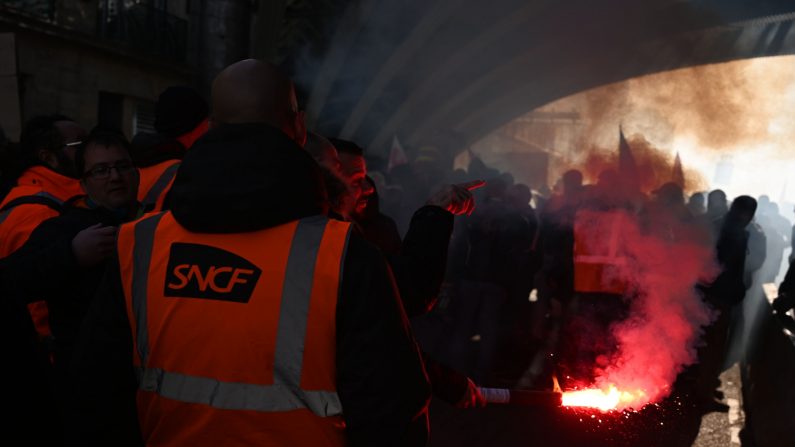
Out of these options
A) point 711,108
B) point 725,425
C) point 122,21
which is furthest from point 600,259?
point 122,21

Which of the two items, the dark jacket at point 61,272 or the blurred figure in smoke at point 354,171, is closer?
the dark jacket at point 61,272

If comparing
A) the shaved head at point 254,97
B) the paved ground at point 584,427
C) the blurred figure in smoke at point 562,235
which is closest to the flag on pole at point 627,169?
the blurred figure in smoke at point 562,235

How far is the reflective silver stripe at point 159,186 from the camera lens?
3.02 meters

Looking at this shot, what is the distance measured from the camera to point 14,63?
13.1 ft

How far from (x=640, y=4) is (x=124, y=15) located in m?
11.5

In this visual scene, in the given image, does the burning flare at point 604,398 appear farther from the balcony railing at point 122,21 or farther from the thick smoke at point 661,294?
the balcony railing at point 122,21

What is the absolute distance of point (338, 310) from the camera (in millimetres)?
1602

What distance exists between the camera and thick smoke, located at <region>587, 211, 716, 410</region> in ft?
17.5

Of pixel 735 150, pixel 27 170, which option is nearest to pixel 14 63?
pixel 27 170

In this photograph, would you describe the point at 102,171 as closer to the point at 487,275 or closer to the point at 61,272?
the point at 61,272

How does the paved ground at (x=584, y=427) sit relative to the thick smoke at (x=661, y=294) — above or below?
below

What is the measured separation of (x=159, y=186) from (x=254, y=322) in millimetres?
1698

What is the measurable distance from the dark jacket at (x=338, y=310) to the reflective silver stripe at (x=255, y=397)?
2.0 inches

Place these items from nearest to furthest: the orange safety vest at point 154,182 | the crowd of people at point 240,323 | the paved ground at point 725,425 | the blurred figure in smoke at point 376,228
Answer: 1. the crowd of people at point 240,323
2. the orange safety vest at point 154,182
3. the blurred figure in smoke at point 376,228
4. the paved ground at point 725,425
